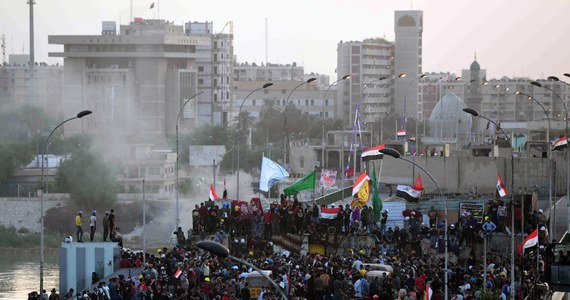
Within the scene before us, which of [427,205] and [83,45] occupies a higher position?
[83,45]

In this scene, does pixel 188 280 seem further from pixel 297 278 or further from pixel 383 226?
pixel 383 226

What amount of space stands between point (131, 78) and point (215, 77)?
13852 mm

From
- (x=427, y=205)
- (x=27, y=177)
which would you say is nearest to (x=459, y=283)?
(x=427, y=205)

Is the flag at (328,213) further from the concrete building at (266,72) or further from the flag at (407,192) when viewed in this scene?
the concrete building at (266,72)

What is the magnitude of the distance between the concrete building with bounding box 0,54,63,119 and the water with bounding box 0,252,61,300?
5163 cm

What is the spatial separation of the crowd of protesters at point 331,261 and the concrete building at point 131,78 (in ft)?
301

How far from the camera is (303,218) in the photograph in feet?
117

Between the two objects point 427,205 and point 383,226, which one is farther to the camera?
point 427,205

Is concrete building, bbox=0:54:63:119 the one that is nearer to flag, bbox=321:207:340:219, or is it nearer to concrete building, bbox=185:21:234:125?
concrete building, bbox=185:21:234:125

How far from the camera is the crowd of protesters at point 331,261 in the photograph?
89.7 ft

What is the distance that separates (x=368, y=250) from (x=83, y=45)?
323ft

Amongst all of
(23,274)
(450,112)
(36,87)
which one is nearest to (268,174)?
(23,274)

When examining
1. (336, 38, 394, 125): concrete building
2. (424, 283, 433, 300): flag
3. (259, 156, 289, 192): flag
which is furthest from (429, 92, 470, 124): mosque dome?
(424, 283, 433, 300): flag

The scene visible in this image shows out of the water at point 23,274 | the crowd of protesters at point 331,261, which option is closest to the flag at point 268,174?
the crowd of protesters at point 331,261
